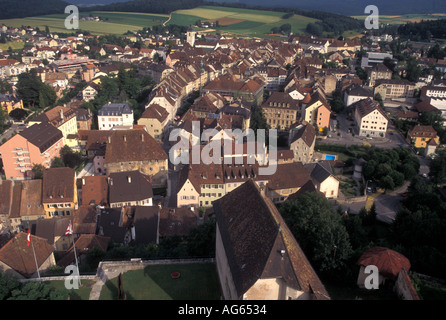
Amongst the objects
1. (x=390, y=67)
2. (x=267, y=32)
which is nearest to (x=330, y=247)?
(x=390, y=67)

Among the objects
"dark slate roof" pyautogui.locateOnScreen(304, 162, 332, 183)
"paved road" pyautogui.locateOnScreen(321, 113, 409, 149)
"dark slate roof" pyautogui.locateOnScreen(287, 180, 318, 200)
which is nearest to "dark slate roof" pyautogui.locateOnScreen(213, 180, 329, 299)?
"dark slate roof" pyautogui.locateOnScreen(287, 180, 318, 200)

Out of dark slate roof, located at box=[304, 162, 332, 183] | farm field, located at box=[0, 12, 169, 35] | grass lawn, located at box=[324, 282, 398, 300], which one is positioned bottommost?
dark slate roof, located at box=[304, 162, 332, 183]

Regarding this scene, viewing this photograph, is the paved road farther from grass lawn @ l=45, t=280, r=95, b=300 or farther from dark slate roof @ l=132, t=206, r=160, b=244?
grass lawn @ l=45, t=280, r=95, b=300

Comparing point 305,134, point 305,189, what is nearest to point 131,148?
point 305,189

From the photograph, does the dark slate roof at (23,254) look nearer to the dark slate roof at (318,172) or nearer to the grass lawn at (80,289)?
the grass lawn at (80,289)

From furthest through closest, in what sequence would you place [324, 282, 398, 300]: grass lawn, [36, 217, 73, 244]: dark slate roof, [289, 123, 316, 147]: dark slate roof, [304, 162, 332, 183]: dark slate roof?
[289, 123, 316, 147]: dark slate roof, [304, 162, 332, 183]: dark slate roof, [36, 217, 73, 244]: dark slate roof, [324, 282, 398, 300]: grass lawn

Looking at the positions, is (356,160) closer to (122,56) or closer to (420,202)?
(420,202)
